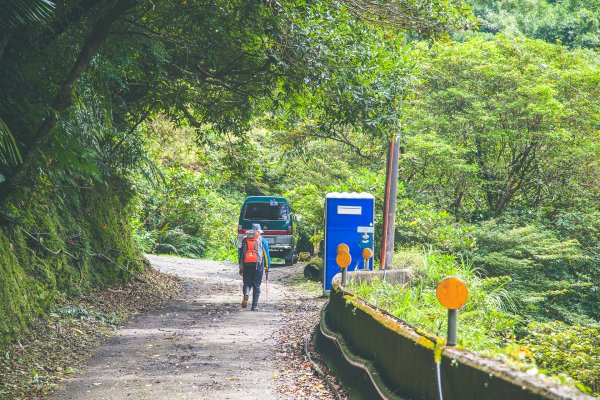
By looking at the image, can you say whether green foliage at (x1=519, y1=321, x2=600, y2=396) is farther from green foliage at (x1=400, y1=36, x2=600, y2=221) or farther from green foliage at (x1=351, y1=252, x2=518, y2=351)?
green foliage at (x1=400, y1=36, x2=600, y2=221)

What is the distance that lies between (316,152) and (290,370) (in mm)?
19213

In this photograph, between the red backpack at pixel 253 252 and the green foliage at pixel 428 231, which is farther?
the green foliage at pixel 428 231

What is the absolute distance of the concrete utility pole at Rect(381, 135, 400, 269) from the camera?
15711 millimetres

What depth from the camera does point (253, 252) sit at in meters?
13.9

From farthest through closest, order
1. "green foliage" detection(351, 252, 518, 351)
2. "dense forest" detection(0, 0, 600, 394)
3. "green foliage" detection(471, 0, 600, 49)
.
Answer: "green foliage" detection(471, 0, 600, 49)
"dense forest" detection(0, 0, 600, 394)
"green foliage" detection(351, 252, 518, 351)

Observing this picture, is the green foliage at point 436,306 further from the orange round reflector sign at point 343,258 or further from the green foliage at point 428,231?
the green foliage at point 428,231

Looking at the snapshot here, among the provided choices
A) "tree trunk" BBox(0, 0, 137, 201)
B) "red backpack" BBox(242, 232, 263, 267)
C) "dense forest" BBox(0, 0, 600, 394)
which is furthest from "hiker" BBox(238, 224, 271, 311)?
"tree trunk" BBox(0, 0, 137, 201)

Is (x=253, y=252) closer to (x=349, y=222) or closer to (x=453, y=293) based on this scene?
(x=349, y=222)

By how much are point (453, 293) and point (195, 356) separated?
5798mm

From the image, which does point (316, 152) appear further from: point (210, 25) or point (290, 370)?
point (290, 370)

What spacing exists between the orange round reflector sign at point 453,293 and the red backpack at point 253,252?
9.75 m

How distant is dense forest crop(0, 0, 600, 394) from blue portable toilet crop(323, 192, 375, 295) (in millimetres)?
1542

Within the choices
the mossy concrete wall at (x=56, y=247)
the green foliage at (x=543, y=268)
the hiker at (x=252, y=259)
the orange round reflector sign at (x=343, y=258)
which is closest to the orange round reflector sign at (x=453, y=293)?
the orange round reflector sign at (x=343, y=258)

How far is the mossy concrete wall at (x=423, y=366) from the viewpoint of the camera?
3439mm
